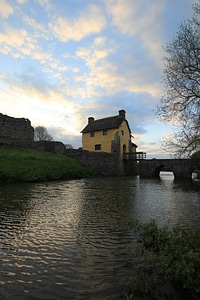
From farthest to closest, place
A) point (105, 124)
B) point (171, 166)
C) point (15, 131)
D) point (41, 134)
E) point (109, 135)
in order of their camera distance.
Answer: point (41, 134)
point (105, 124)
point (109, 135)
point (171, 166)
point (15, 131)

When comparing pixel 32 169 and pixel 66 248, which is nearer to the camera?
pixel 66 248

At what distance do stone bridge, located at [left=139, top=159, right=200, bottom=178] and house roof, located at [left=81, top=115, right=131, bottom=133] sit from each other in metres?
9.36

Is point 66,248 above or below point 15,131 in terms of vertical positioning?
below

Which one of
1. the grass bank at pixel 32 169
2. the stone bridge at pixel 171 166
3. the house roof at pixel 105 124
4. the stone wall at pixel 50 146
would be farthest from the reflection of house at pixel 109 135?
the grass bank at pixel 32 169

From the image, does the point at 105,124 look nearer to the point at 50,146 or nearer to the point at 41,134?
the point at 50,146

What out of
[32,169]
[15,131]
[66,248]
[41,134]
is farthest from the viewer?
[41,134]

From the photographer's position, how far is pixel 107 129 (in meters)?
40.2

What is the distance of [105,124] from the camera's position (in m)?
41.5

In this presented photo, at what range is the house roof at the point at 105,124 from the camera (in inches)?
1567

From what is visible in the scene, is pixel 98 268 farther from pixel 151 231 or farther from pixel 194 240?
pixel 194 240

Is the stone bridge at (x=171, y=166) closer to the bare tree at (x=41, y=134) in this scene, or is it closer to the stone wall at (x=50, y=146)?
the stone wall at (x=50, y=146)

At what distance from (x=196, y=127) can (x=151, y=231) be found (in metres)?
8.64

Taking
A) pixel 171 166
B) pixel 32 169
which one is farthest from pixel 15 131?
pixel 171 166

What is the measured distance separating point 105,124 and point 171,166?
51.7ft
